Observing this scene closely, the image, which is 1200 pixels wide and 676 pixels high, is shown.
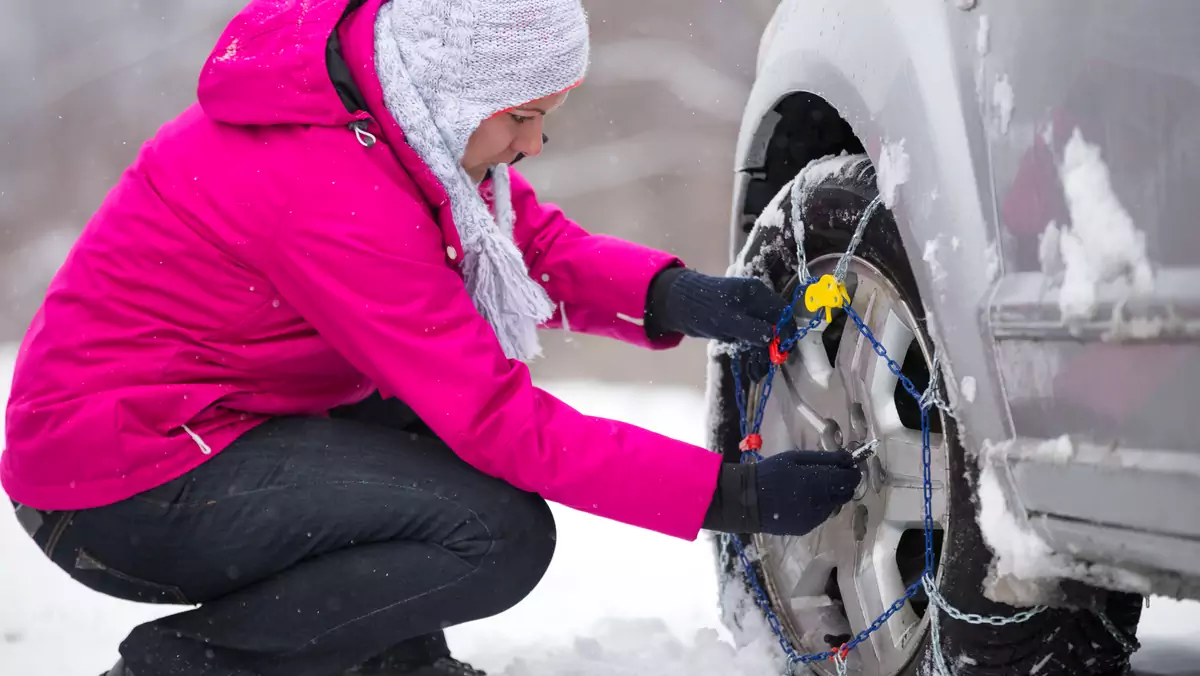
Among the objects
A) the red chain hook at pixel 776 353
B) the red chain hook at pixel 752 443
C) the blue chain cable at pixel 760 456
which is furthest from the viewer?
the red chain hook at pixel 752 443

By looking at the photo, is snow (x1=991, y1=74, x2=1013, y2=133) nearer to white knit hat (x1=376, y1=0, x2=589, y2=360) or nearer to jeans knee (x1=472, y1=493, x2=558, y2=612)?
white knit hat (x1=376, y1=0, x2=589, y2=360)

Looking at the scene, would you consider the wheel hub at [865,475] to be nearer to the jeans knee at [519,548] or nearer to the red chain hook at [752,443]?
the red chain hook at [752,443]

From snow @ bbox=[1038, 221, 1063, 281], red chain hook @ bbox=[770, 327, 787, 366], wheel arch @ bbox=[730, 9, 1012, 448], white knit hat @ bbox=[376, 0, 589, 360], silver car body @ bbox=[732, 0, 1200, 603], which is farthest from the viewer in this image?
red chain hook @ bbox=[770, 327, 787, 366]

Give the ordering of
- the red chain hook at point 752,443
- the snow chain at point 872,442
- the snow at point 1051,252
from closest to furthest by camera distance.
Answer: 1. the snow at point 1051,252
2. the snow chain at point 872,442
3. the red chain hook at point 752,443

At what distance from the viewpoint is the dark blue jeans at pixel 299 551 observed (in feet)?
5.50

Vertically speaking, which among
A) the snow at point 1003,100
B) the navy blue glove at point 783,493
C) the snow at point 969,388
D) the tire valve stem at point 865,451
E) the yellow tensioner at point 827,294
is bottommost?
the navy blue glove at point 783,493

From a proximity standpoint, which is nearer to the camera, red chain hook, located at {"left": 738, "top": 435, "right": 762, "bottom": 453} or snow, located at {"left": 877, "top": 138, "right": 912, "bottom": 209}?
snow, located at {"left": 877, "top": 138, "right": 912, "bottom": 209}

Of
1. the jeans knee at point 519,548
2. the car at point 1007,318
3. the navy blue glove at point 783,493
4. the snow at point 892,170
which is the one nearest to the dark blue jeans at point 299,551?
the jeans knee at point 519,548

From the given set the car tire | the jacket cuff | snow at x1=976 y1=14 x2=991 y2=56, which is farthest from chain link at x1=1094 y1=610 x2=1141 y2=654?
the jacket cuff

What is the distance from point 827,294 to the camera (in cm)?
168

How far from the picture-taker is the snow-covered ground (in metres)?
2.07

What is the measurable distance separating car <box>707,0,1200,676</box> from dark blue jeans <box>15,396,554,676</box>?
23.7 inches

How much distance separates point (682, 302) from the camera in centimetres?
200

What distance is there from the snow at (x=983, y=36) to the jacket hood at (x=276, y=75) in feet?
2.84
